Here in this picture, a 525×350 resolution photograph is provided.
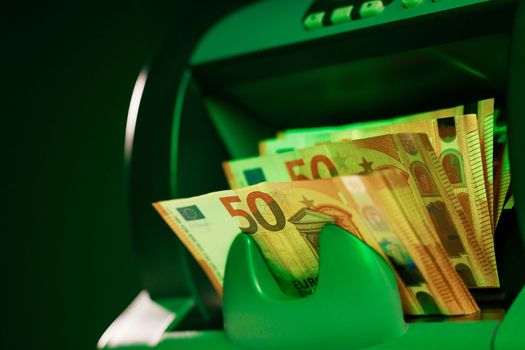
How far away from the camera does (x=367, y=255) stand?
1.78 ft

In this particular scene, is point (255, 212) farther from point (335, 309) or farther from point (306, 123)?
point (306, 123)

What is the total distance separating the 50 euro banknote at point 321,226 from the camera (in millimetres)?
530

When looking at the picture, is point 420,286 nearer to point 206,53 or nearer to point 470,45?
point 470,45

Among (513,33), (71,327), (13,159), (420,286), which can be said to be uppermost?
(513,33)

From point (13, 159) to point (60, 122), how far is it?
0.52ft

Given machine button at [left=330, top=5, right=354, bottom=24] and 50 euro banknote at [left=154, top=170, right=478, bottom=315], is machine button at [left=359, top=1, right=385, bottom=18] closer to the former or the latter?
machine button at [left=330, top=5, right=354, bottom=24]

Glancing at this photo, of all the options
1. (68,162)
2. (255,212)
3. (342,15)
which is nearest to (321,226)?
(255,212)

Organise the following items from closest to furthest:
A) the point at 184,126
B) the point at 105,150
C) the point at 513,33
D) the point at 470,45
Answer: the point at 513,33 < the point at 470,45 < the point at 184,126 < the point at 105,150

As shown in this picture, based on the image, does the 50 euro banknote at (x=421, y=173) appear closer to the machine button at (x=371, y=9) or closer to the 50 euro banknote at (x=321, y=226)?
the 50 euro banknote at (x=321, y=226)

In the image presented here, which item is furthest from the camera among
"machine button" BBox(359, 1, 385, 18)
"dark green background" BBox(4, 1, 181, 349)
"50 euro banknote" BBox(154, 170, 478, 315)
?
"dark green background" BBox(4, 1, 181, 349)

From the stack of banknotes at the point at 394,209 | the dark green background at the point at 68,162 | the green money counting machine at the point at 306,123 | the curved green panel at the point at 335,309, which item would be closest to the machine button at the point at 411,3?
the green money counting machine at the point at 306,123

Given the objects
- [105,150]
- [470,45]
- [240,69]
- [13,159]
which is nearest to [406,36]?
[470,45]

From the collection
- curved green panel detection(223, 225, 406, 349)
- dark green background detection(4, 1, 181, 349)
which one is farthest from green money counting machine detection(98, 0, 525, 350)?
dark green background detection(4, 1, 181, 349)

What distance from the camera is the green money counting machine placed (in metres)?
0.53
